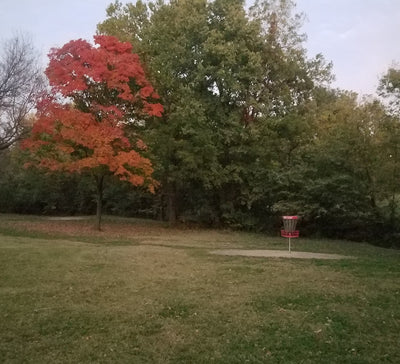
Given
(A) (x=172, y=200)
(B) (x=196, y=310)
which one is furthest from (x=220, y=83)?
(B) (x=196, y=310)

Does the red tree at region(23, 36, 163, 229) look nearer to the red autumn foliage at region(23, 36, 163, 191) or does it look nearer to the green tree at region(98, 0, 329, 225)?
the red autumn foliage at region(23, 36, 163, 191)

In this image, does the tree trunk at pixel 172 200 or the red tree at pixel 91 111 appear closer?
the red tree at pixel 91 111

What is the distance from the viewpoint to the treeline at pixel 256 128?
60.4ft

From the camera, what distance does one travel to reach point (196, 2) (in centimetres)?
2070

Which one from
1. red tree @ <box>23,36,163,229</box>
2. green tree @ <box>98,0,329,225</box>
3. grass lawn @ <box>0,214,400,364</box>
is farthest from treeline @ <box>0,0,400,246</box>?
grass lawn @ <box>0,214,400,364</box>

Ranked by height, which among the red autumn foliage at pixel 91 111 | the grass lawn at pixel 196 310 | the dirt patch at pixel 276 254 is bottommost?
the grass lawn at pixel 196 310

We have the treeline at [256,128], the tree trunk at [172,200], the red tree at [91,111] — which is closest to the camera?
the red tree at [91,111]

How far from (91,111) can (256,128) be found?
7461 millimetres

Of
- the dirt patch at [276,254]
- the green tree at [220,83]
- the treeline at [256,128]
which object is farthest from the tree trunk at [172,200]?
the dirt patch at [276,254]

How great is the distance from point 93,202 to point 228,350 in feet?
104

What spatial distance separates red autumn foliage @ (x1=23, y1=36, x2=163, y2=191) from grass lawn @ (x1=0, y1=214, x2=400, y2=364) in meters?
6.80

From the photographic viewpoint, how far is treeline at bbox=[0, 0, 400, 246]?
60.4 feet

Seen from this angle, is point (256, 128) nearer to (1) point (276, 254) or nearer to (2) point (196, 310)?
(1) point (276, 254)

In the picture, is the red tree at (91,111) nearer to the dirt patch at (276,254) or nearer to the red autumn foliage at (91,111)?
the red autumn foliage at (91,111)
